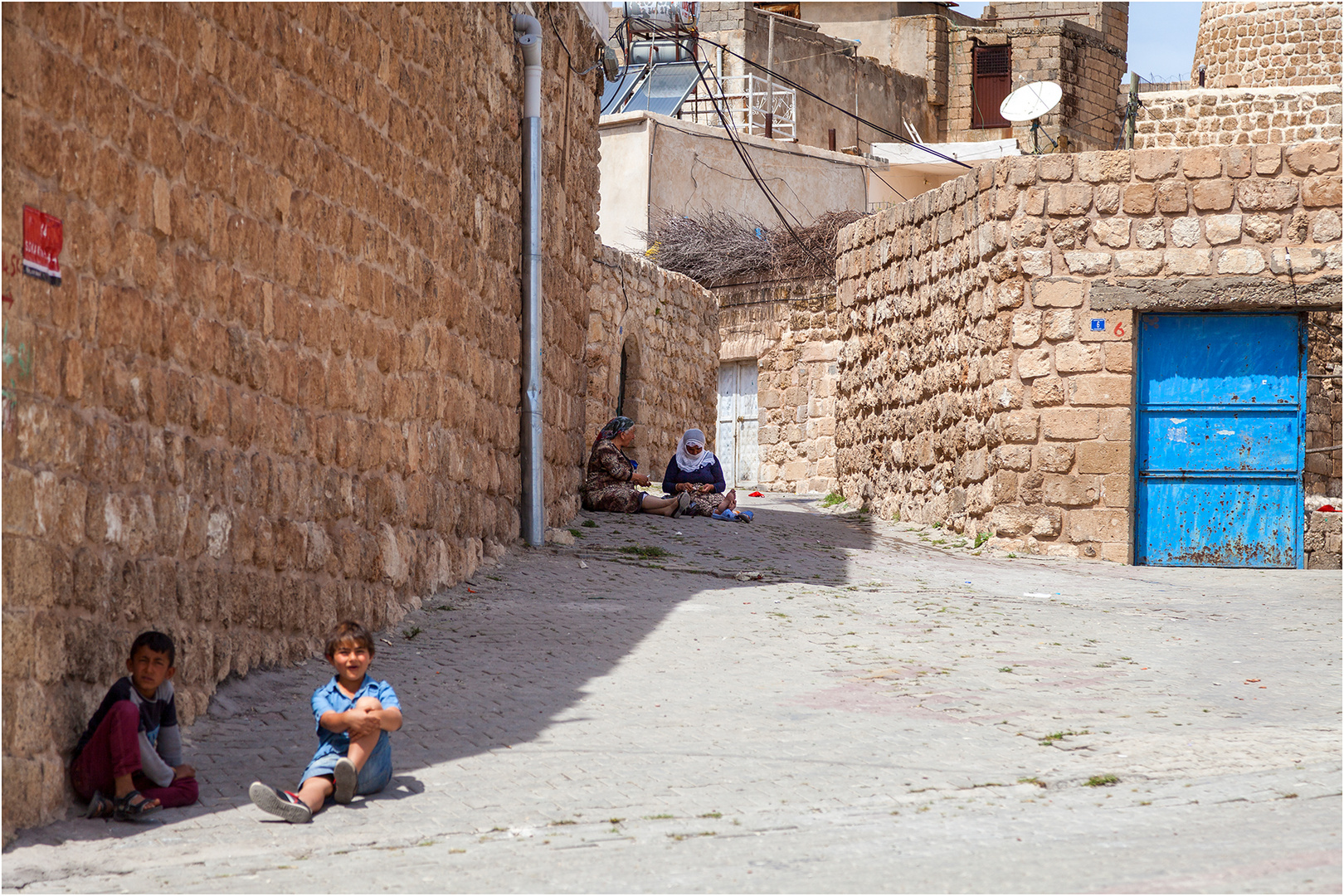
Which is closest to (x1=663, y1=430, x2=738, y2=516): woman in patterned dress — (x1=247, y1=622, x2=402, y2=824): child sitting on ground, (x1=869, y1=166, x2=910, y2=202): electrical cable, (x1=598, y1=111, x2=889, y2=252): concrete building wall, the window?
(x1=247, y1=622, x2=402, y2=824): child sitting on ground

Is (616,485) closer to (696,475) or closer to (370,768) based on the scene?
(696,475)

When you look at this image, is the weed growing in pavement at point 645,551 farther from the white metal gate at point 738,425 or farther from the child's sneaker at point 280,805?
the white metal gate at point 738,425

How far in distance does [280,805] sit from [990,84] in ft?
113

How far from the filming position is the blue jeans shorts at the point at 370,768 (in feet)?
14.8

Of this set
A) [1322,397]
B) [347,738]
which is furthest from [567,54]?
[347,738]

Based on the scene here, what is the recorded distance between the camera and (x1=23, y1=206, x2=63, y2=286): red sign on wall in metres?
4.05

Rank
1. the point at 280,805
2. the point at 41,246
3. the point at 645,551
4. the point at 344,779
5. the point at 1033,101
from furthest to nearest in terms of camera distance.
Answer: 1. the point at 1033,101
2. the point at 645,551
3. the point at 344,779
4. the point at 280,805
5. the point at 41,246

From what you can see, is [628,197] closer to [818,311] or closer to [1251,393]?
[818,311]

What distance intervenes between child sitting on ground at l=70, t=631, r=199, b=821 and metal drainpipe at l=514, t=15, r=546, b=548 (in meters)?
5.08

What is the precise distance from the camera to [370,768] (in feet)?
15.0

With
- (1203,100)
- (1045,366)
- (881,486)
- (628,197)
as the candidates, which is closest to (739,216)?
(628,197)

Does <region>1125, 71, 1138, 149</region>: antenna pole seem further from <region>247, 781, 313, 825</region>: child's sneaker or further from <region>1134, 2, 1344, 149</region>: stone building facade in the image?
<region>247, 781, 313, 825</region>: child's sneaker

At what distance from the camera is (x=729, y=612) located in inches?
314

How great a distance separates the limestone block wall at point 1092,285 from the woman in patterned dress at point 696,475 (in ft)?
7.56
